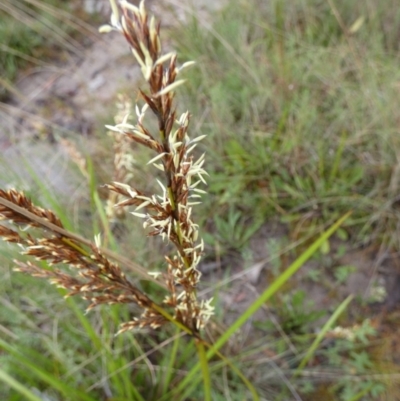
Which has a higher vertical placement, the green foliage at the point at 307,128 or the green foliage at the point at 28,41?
the green foliage at the point at 28,41

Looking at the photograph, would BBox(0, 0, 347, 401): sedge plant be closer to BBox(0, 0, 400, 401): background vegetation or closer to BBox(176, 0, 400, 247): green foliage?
BBox(0, 0, 400, 401): background vegetation

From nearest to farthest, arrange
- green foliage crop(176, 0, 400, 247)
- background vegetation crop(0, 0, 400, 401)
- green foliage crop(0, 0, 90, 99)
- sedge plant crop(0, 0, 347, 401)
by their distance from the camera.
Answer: sedge plant crop(0, 0, 347, 401)
background vegetation crop(0, 0, 400, 401)
green foliage crop(176, 0, 400, 247)
green foliage crop(0, 0, 90, 99)

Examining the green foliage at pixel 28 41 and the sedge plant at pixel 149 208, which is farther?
the green foliage at pixel 28 41

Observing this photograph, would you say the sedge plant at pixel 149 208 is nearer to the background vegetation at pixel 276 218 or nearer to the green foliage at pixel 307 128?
the background vegetation at pixel 276 218

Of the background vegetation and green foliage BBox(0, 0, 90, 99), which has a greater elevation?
green foliage BBox(0, 0, 90, 99)

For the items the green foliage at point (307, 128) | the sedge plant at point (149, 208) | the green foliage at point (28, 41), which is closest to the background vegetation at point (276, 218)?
the green foliage at point (307, 128)

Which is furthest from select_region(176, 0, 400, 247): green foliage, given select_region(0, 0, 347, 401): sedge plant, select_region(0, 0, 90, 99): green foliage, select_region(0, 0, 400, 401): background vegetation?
select_region(0, 0, 90, 99): green foliage

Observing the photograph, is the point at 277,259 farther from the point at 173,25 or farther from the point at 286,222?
the point at 173,25

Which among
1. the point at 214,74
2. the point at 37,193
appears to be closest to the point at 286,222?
the point at 214,74

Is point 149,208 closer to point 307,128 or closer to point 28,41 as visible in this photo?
point 307,128
